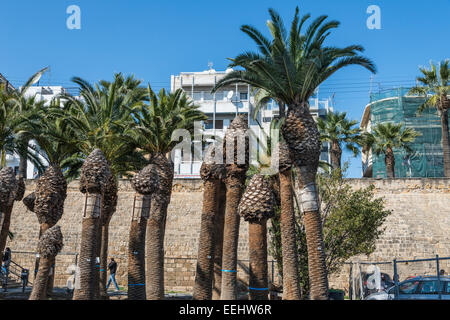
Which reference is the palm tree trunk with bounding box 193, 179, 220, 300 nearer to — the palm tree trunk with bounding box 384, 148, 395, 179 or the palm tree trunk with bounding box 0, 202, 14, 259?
the palm tree trunk with bounding box 0, 202, 14, 259

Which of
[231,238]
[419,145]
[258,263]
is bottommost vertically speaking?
[258,263]

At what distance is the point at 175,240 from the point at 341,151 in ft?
52.8

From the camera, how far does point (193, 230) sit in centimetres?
2794

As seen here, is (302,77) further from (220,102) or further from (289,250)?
(220,102)

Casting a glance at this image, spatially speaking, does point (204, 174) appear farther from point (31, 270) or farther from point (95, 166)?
point (31, 270)

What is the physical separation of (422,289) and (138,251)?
9683 mm

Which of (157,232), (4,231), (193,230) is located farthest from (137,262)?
(193,230)

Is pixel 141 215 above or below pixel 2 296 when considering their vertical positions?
above

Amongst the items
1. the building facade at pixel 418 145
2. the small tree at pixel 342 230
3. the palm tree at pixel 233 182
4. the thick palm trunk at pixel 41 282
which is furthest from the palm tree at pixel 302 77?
the building facade at pixel 418 145

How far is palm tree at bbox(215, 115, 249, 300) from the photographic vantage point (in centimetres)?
1413

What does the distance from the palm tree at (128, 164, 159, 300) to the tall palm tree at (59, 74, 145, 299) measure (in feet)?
5.06

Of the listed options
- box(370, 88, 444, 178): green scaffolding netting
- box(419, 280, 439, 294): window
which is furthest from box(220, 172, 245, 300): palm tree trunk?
box(370, 88, 444, 178): green scaffolding netting
